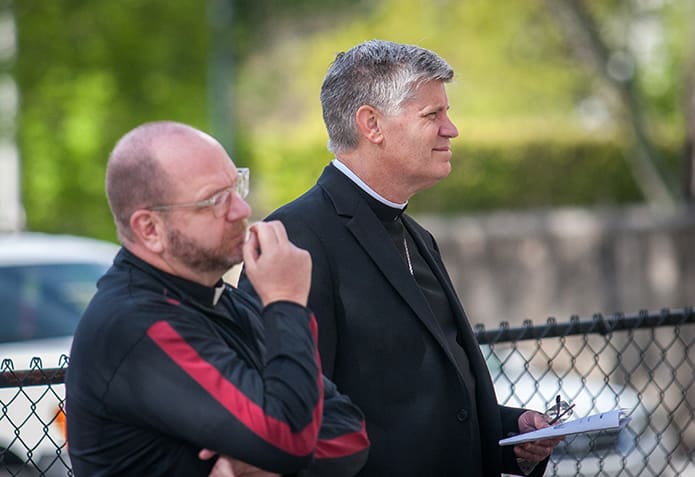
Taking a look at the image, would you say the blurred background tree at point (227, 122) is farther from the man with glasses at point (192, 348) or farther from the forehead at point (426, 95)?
the man with glasses at point (192, 348)

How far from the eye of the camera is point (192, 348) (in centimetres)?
223

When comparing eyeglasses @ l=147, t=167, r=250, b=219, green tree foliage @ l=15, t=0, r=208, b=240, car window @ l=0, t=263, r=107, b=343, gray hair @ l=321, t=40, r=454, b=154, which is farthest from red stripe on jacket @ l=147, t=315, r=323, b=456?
green tree foliage @ l=15, t=0, r=208, b=240

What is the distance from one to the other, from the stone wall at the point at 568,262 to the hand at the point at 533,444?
8.67 metres

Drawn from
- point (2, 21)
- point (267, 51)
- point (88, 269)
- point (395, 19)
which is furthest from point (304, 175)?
point (88, 269)

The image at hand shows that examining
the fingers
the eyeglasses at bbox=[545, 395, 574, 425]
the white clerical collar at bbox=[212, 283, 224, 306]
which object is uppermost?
the white clerical collar at bbox=[212, 283, 224, 306]

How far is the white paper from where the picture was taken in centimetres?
273

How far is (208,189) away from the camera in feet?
7.63

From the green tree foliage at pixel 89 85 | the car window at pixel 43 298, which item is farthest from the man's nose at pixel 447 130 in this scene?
the green tree foliage at pixel 89 85

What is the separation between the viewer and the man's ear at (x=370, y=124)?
315 centimetres

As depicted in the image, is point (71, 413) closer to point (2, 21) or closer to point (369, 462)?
point (369, 462)

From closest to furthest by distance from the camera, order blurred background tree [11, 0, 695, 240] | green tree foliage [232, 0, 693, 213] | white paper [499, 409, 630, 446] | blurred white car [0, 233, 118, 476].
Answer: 1. white paper [499, 409, 630, 446]
2. blurred white car [0, 233, 118, 476]
3. blurred background tree [11, 0, 695, 240]
4. green tree foliage [232, 0, 693, 213]

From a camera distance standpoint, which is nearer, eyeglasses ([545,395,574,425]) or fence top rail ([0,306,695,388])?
eyeglasses ([545,395,574,425])

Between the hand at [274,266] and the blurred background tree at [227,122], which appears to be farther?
the blurred background tree at [227,122]

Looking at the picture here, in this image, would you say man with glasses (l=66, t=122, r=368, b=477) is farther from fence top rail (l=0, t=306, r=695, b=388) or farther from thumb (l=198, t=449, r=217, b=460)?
fence top rail (l=0, t=306, r=695, b=388)
